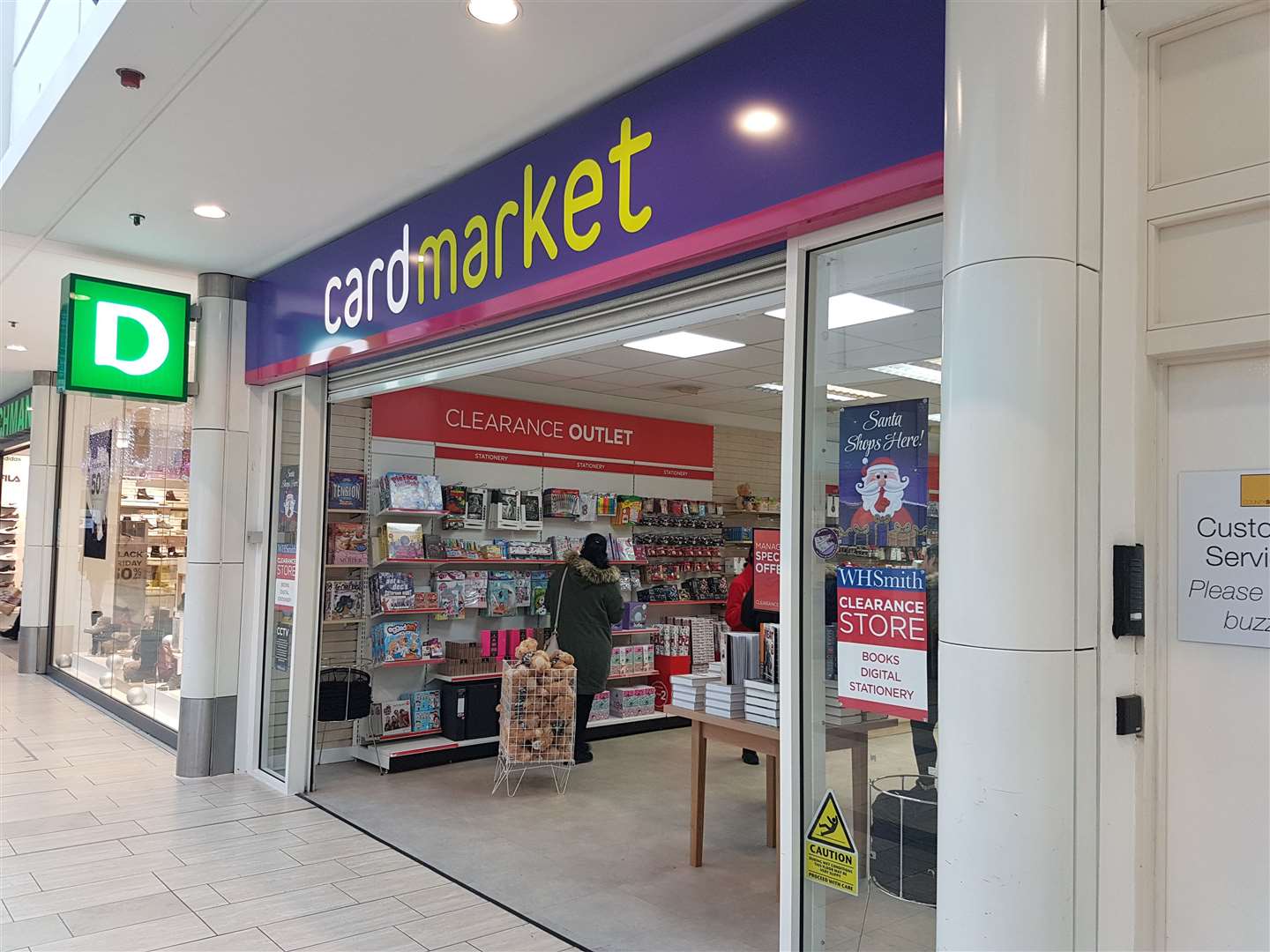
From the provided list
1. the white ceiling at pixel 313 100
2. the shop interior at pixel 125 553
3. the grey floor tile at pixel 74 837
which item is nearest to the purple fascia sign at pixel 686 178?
the white ceiling at pixel 313 100

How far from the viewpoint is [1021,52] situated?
1870mm

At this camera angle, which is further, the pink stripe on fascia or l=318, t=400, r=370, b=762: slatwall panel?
l=318, t=400, r=370, b=762: slatwall panel

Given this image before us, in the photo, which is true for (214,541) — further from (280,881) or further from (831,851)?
(831,851)

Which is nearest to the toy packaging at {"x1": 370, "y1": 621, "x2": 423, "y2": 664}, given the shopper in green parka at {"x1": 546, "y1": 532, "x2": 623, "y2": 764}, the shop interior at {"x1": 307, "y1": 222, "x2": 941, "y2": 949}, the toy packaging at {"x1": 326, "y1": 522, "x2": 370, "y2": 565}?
the shop interior at {"x1": 307, "y1": 222, "x2": 941, "y2": 949}

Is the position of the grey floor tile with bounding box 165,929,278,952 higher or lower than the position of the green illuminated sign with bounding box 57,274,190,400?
lower

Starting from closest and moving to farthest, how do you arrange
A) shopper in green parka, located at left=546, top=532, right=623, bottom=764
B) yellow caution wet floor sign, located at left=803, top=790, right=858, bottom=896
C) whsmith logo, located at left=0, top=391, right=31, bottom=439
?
yellow caution wet floor sign, located at left=803, top=790, right=858, bottom=896 < shopper in green parka, located at left=546, top=532, right=623, bottom=764 < whsmith logo, located at left=0, top=391, right=31, bottom=439

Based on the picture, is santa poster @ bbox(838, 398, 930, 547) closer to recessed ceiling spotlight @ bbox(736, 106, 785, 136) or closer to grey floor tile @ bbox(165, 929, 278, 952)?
recessed ceiling spotlight @ bbox(736, 106, 785, 136)

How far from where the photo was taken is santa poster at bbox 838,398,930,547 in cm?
268

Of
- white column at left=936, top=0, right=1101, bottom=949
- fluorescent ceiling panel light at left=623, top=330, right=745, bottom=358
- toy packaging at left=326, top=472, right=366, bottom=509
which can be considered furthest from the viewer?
toy packaging at left=326, top=472, right=366, bottom=509

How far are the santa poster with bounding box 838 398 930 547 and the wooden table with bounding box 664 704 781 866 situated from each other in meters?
1.72

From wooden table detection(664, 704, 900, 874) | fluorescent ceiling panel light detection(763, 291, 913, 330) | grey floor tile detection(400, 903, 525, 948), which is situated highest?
fluorescent ceiling panel light detection(763, 291, 913, 330)

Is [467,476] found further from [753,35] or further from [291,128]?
[753,35]

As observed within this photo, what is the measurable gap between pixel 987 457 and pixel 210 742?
575cm

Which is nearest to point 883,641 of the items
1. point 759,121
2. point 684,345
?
point 759,121
